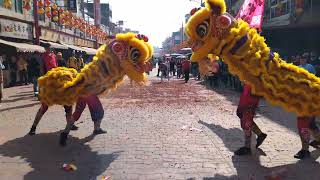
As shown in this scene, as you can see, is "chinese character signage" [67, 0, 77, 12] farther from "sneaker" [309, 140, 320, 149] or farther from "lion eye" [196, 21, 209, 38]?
"sneaker" [309, 140, 320, 149]

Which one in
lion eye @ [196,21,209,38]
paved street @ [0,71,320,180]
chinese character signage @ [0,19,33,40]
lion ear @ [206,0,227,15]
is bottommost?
paved street @ [0,71,320,180]

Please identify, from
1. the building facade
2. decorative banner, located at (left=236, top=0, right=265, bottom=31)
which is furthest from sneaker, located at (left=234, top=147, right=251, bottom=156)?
the building facade

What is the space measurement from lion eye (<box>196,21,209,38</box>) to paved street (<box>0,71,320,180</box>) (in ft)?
6.26

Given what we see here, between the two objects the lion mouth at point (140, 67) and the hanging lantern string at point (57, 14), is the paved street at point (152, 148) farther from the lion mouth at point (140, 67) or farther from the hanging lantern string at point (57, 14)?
the hanging lantern string at point (57, 14)

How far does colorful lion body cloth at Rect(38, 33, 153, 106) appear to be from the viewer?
736 centimetres

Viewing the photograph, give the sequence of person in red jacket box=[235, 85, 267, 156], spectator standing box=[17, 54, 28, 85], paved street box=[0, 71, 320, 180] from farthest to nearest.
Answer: spectator standing box=[17, 54, 28, 85]
person in red jacket box=[235, 85, 267, 156]
paved street box=[0, 71, 320, 180]

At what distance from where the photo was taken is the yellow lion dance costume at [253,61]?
599cm

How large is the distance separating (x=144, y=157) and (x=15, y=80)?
1816cm

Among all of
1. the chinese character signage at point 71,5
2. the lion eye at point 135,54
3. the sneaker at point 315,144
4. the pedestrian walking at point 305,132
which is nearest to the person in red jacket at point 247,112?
the pedestrian walking at point 305,132

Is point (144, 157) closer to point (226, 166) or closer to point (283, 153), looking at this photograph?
point (226, 166)

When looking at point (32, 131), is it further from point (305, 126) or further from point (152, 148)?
point (305, 126)

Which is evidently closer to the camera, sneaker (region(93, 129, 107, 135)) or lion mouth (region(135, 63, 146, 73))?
lion mouth (region(135, 63, 146, 73))

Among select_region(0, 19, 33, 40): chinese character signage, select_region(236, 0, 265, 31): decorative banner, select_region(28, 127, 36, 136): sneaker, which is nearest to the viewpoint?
select_region(28, 127, 36, 136): sneaker

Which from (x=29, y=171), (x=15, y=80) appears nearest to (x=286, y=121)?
(x=29, y=171)
